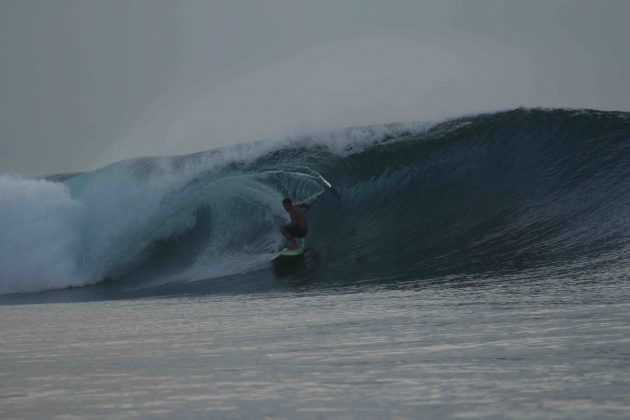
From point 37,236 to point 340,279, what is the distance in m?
7.75

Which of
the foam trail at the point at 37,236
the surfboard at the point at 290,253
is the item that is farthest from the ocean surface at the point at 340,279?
the surfboard at the point at 290,253

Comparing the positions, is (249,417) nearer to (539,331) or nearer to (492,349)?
(492,349)

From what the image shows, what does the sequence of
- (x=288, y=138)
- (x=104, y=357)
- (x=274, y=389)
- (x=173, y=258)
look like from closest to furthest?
(x=274, y=389) → (x=104, y=357) → (x=173, y=258) → (x=288, y=138)

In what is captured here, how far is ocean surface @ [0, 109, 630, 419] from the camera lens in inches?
181

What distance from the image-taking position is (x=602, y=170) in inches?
553

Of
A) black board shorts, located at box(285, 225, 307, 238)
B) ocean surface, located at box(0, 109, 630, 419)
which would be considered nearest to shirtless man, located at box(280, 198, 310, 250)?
black board shorts, located at box(285, 225, 307, 238)

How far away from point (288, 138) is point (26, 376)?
555 inches

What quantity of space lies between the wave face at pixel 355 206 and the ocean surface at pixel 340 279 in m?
0.05

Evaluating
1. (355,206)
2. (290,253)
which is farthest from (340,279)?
(355,206)

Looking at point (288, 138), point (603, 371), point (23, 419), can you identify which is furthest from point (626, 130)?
point (23, 419)

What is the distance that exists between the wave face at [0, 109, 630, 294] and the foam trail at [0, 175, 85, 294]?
26 mm

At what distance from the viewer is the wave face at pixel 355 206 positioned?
11977 mm

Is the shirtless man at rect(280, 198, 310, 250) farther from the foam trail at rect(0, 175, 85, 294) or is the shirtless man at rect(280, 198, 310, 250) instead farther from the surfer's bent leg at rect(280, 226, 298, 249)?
the foam trail at rect(0, 175, 85, 294)

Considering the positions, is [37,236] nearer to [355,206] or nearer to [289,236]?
[355,206]
